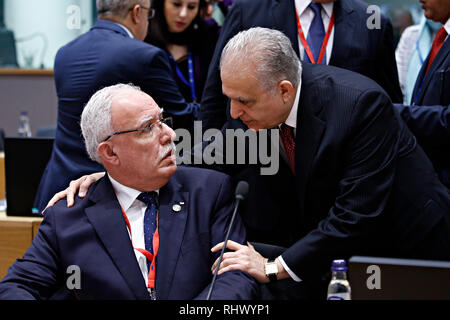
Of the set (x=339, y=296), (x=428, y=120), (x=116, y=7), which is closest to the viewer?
(x=339, y=296)

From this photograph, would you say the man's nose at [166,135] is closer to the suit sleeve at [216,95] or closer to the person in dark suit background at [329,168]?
the person in dark suit background at [329,168]

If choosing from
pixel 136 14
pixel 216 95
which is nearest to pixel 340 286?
pixel 216 95

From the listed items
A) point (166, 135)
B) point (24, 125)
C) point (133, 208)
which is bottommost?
point (24, 125)

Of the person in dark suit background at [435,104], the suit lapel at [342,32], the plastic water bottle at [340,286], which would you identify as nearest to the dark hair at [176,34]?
the suit lapel at [342,32]

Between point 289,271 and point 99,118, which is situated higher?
point 99,118

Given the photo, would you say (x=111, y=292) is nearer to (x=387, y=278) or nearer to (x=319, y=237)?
(x=319, y=237)

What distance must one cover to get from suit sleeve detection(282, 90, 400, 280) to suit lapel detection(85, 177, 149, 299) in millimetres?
500

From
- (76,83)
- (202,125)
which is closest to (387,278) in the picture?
(202,125)

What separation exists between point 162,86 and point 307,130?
3.03ft

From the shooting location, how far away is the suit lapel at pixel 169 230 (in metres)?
2.04

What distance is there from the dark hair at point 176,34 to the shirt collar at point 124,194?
138 centimetres

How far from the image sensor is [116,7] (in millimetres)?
2938

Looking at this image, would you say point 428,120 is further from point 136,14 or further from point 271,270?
point 136,14

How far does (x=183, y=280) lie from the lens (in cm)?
204
